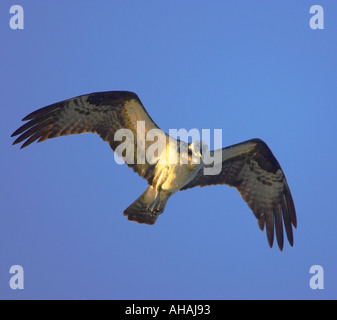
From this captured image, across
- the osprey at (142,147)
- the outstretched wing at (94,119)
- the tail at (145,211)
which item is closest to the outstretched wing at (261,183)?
the osprey at (142,147)

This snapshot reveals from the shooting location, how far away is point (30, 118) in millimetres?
11516

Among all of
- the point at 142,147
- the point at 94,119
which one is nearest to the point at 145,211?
the point at 142,147

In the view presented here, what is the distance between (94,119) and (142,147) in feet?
3.35

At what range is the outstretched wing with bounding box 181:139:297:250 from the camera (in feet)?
41.2

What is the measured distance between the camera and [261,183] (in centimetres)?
1287

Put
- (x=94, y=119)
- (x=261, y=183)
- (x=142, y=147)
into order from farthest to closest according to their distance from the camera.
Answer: (x=261, y=183) → (x=142, y=147) → (x=94, y=119)

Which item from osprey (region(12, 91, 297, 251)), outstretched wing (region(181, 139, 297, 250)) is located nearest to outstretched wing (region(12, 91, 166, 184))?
osprey (region(12, 91, 297, 251))

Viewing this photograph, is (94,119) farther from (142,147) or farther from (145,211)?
(145,211)

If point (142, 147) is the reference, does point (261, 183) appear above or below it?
below
